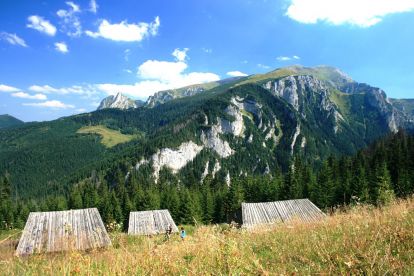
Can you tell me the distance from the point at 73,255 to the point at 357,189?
51.3 metres

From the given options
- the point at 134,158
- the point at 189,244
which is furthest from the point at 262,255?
the point at 134,158

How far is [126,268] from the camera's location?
447 cm

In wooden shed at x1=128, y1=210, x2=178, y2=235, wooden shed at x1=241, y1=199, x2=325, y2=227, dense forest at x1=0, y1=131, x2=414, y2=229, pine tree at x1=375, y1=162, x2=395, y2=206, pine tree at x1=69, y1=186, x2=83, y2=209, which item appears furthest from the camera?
pine tree at x1=69, y1=186, x2=83, y2=209

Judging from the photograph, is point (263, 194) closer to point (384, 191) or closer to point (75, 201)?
point (75, 201)

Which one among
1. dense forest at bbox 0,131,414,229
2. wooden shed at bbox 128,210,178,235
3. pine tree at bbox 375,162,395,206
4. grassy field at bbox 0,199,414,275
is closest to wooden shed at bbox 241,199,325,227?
pine tree at bbox 375,162,395,206

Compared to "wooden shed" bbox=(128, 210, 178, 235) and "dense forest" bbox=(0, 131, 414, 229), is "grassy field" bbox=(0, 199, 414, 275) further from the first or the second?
"dense forest" bbox=(0, 131, 414, 229)

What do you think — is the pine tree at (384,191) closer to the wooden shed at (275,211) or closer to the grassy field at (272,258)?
the grassy field at (272,258)

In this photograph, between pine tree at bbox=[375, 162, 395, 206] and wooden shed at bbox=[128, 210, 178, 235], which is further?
wooden shed at bbox=[128, 210, 178, 235]

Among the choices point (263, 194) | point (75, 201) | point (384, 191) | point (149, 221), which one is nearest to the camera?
point (384, 191)

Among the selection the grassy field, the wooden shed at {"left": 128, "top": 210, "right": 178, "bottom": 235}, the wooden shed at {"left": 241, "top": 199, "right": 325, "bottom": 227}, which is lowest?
the wooden shed at {"left": 128, "top": 210, "right": 178, "bottom": 235}

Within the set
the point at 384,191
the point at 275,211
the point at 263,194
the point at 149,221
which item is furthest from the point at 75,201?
the point at 384,191

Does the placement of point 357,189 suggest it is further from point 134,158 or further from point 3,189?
point 134,158

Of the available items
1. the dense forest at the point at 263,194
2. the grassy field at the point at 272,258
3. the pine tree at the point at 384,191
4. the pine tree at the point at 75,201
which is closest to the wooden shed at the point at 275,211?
the pine tree at the point at 384,191

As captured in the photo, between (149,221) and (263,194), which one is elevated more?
(149,221)
